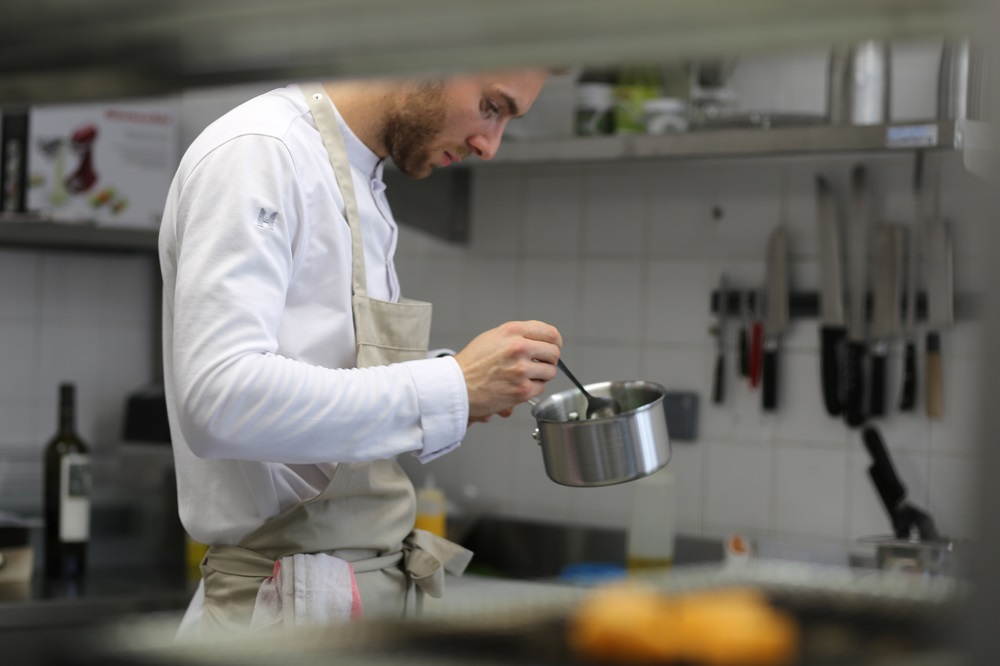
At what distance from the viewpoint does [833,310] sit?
1901 mm

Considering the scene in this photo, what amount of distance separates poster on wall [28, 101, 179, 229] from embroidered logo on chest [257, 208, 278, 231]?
151cm

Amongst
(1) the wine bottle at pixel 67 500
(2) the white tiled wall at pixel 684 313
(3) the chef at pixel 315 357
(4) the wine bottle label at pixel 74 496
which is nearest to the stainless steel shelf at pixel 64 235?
(1) the wine bottle at pixel 67 500

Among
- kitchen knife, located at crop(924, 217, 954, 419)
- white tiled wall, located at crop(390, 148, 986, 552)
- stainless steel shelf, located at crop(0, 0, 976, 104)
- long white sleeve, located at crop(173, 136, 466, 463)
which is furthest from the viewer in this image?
white tiled wall, located at crop(390, 148, 986, 552)

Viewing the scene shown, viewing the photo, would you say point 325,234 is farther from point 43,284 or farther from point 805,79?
point 43,284

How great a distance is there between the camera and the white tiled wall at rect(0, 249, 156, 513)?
2209 millimetres

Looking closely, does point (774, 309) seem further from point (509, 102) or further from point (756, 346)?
point (509, 102)

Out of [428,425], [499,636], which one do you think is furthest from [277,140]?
[499,636]

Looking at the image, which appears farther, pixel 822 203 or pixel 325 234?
pixel 822 203

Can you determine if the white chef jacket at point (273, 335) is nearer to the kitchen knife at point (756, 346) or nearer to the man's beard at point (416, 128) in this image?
the man's beard at point (416, 128)

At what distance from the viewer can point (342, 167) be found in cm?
82

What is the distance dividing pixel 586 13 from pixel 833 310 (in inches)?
69.8

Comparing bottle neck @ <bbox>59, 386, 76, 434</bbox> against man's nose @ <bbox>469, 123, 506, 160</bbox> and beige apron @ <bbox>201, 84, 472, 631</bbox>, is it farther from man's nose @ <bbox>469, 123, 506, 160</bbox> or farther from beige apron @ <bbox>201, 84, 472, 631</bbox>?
man's nose @ <bbox>469, 123, 506, 160</bbox>

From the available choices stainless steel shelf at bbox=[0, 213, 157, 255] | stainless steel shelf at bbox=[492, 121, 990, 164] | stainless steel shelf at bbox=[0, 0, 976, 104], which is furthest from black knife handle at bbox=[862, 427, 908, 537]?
stainless steel shelf at bbox=[0, 0, 976, 104]

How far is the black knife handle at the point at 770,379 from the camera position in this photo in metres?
1.97
